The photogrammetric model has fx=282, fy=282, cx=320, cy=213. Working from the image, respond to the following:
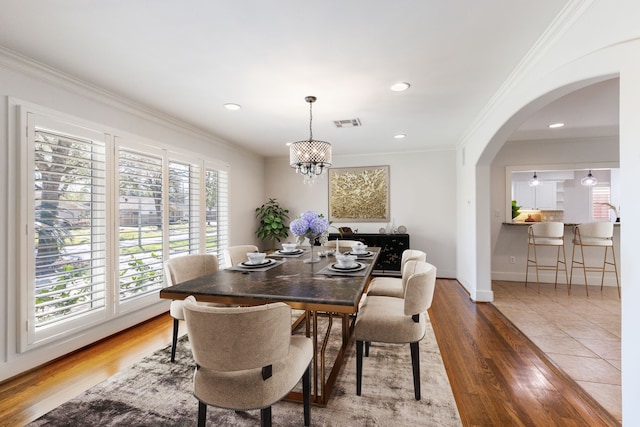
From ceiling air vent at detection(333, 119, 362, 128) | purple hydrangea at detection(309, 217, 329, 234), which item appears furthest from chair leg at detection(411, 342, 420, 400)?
ceiling air vent at detection(333, 119, 362, 128)

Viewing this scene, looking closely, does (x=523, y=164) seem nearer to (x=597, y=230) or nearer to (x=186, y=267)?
(x=597, y=230)

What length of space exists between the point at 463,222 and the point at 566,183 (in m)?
4.15

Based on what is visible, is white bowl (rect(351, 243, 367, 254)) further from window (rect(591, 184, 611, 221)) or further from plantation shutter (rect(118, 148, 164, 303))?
window (rect(591, 184, 611, 221))

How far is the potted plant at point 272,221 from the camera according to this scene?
5.69 metres

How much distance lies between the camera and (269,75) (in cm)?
248

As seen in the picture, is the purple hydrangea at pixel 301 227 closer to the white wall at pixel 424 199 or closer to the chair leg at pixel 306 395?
the chair leg at pixel 306 395

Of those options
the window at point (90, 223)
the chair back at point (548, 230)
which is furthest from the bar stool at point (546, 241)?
the window at point (90, 223)

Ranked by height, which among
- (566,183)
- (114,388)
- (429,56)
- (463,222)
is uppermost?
(429,56)

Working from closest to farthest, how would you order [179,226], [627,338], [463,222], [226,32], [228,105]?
[627,338] → [226,32] → [228,105] → [179,226] → [463,222]

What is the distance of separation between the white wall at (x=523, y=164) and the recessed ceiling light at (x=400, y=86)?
323 centimetres

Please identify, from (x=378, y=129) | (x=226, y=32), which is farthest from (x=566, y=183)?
(x=226, y=32)

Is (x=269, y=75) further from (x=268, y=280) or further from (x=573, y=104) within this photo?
(x=573, y=104)

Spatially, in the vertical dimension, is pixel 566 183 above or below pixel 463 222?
above

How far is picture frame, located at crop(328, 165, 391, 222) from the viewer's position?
222 inches
